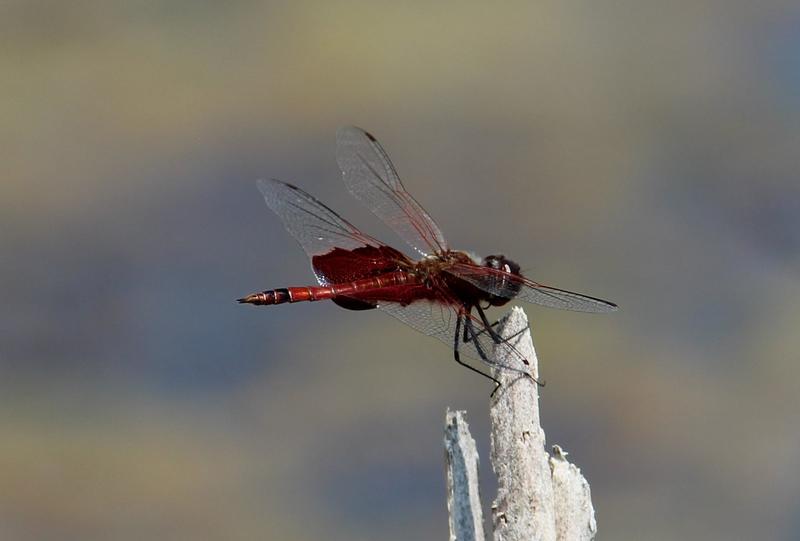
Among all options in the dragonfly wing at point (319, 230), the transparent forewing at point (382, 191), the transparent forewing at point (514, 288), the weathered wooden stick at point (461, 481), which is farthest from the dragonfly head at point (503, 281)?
the weathered wooden stick at point (461, 481)

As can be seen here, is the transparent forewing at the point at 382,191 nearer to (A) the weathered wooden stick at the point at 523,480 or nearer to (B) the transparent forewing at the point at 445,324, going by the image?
(B) the transparent forewing at the point at 445,324

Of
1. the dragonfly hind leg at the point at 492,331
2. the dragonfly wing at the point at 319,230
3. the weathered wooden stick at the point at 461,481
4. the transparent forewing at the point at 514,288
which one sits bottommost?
the weathered wooden stick at the point at 461,481

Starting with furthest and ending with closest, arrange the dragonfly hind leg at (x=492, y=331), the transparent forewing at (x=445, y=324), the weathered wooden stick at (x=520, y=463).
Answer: the transparent forewing at (x=445, y=324) → the dragonfly hind leg at (x=492, y=331) → the weathered wooden stick at (x=520, y=463)

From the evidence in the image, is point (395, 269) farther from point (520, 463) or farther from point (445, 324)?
point (520, 463)

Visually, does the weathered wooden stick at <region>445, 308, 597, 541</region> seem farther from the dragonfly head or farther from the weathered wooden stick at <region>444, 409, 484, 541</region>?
the dragonfly head

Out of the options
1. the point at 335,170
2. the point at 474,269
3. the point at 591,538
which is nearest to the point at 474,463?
the point at 591,538
